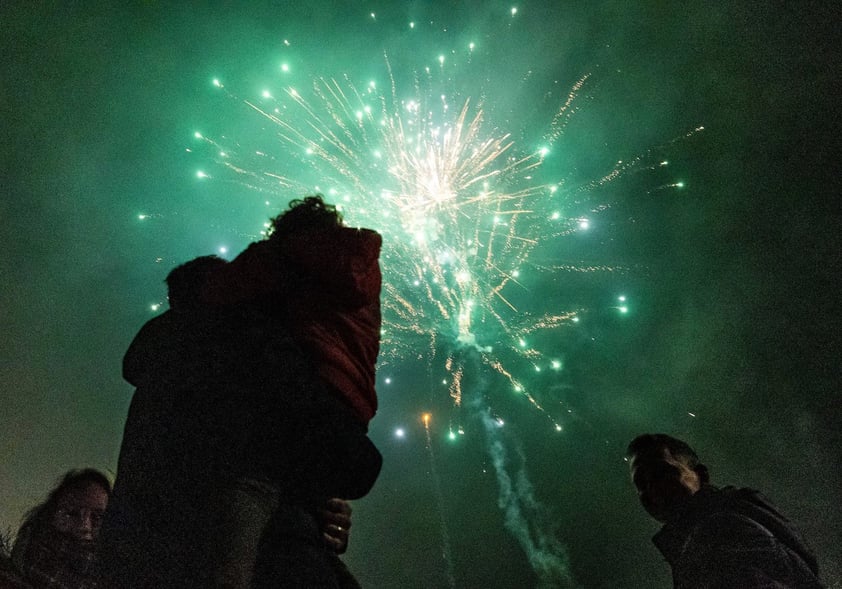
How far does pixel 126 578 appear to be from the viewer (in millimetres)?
1285

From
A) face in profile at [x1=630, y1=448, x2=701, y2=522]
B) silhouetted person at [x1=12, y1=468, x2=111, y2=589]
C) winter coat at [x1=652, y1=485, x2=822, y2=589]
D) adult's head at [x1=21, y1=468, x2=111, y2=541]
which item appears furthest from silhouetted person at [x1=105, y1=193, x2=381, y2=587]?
adult's head at [x1=21, y1=468, x2=111, y2=541]

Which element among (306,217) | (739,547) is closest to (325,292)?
(306,217)

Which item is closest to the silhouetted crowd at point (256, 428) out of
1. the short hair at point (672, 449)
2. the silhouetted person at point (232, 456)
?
the silhouetted person at point (232, 456)

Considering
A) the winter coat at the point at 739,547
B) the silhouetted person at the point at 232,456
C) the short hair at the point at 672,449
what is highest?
the short hair at the point at 672,449

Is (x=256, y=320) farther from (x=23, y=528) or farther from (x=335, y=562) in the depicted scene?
(x=23, y=528)

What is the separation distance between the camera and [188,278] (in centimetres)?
225

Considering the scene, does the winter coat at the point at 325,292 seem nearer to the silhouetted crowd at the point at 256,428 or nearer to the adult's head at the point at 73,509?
the silhouetted crowd at the point at 256,428

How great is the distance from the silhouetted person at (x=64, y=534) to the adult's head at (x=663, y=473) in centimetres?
398

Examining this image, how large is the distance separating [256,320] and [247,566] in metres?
0.78

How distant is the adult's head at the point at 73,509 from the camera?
3.55m

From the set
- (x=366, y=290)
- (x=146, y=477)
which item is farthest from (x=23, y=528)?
(x=366, y=290)

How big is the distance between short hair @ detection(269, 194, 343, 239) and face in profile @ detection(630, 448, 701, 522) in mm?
3051

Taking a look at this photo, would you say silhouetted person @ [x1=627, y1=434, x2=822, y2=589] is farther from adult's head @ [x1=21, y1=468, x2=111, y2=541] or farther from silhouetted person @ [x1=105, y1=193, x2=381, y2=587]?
adult's head @ [x1=21, y1=468, x2=111, y2=541]

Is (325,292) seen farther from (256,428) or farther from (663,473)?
(663,473)
